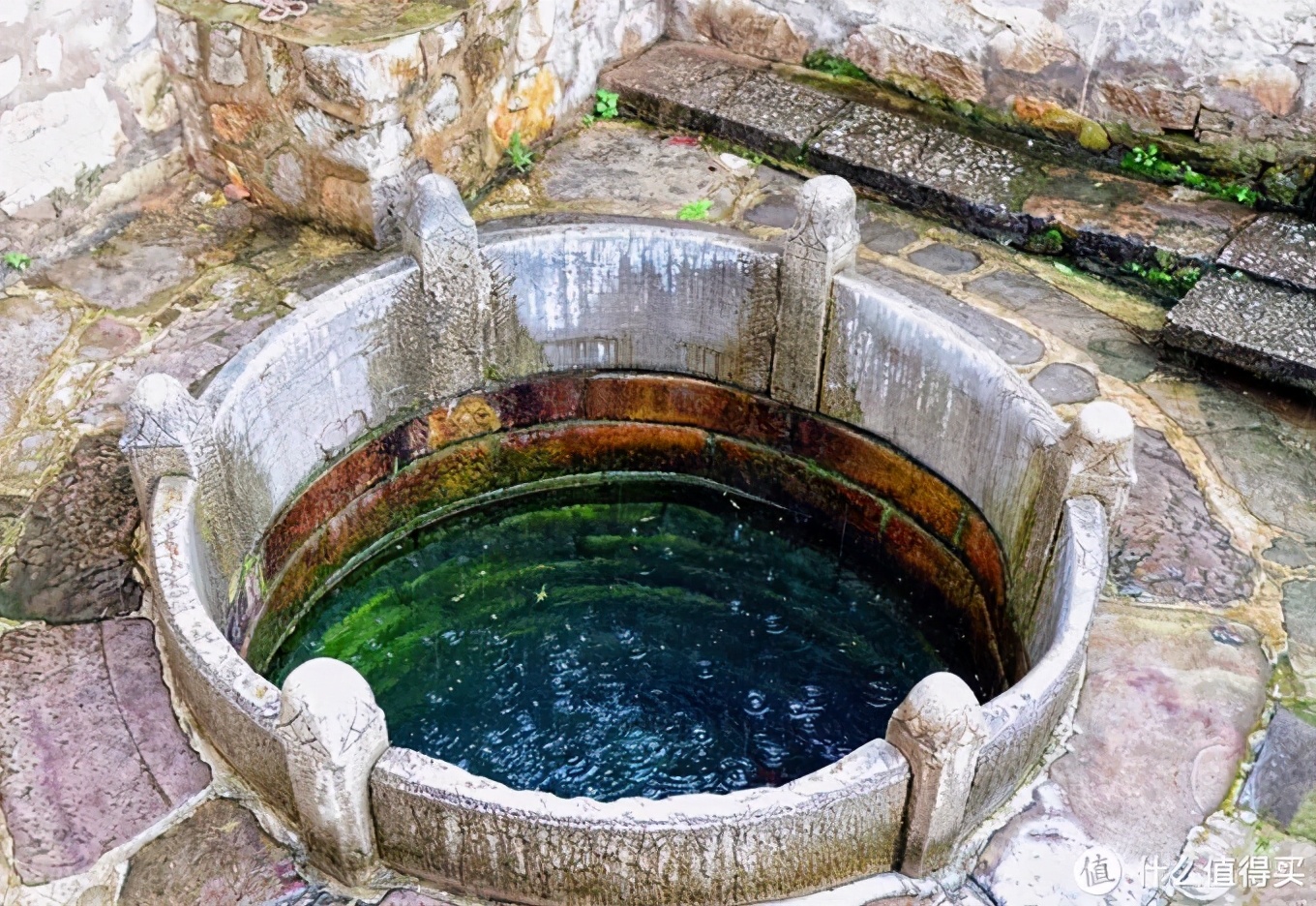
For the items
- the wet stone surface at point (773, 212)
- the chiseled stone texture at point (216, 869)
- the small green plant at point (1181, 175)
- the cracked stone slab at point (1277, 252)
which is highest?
the small green plant at point (1181, 175)

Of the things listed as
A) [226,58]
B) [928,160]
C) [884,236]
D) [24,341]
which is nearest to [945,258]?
[884,236]

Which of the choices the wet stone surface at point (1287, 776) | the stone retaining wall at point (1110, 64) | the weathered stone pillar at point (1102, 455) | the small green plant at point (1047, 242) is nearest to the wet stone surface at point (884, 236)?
the small green plant at point (1047, 242)

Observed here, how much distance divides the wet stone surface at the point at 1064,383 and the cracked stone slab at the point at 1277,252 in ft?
2.39

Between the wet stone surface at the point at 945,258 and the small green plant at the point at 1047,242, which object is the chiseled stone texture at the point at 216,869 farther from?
the small green plant at the point at 1047,242

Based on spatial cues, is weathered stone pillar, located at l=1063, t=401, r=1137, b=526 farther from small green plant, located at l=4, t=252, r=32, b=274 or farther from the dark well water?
→ small green plant, located at l=4, t=252, r=32, b=274

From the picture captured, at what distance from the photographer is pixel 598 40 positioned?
19.5ft

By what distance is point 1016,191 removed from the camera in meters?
5.33

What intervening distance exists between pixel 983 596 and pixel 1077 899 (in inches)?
56.7

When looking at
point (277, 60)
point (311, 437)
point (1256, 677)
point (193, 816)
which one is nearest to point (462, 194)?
point (277, 60)

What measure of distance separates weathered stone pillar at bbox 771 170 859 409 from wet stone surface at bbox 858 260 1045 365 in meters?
0.40

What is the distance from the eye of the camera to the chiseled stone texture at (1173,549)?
156 inches

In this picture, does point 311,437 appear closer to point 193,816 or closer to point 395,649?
point 395,649

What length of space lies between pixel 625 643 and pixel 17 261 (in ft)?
8.50

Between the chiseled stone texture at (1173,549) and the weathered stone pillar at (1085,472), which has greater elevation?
the weathered stone pillar at (1085,472)
